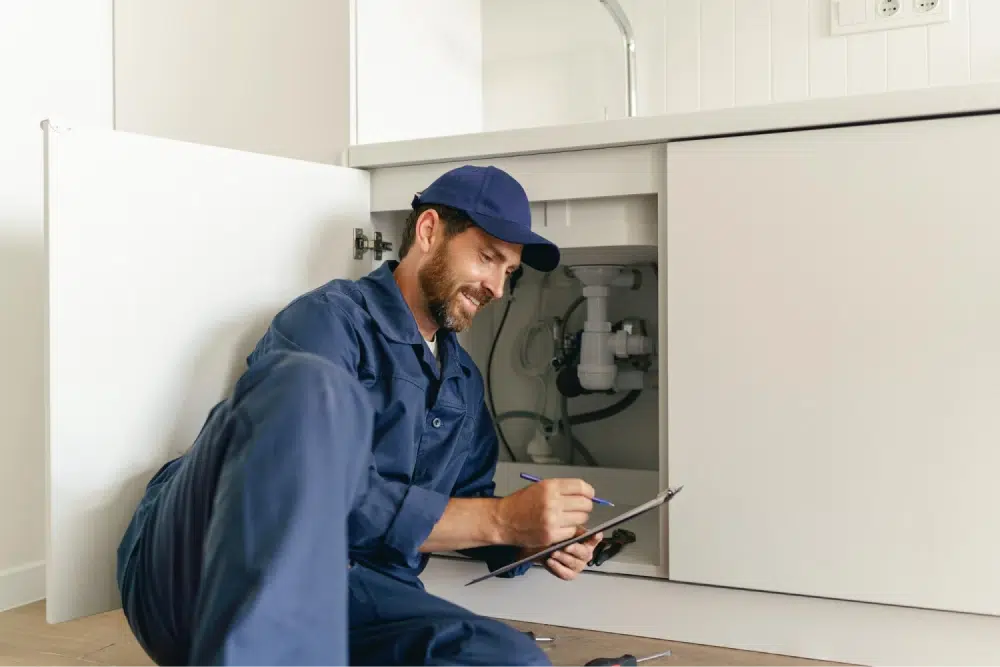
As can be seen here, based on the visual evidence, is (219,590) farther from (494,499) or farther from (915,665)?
(915,665)

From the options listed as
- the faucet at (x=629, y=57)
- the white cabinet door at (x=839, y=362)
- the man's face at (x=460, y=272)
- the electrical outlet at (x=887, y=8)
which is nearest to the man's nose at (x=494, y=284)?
the man's face at (x=460, y=272)

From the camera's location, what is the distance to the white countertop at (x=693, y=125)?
111 centimetres

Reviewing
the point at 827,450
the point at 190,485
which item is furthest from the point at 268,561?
the point at 827,450

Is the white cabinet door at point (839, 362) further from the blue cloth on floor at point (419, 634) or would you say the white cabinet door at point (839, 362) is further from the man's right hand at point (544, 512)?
the blue cloth on floor at point (419, 634)

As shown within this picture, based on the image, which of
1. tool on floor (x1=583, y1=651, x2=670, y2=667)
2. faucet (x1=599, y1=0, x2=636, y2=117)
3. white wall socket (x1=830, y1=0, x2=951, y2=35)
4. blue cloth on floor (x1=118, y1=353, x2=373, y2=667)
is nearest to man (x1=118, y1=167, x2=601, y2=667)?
blue cloth on floor (x1=118, y1=353, x2=373, y2=667)

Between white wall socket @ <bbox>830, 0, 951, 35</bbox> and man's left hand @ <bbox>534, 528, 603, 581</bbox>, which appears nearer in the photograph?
man's left hand @ <bbox>534, 528, 603, 581</bbox>

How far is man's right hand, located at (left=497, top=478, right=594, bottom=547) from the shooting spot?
110cm

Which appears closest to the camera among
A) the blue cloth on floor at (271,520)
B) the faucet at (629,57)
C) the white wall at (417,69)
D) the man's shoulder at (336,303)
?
the blue cloth on floor at (271,520)

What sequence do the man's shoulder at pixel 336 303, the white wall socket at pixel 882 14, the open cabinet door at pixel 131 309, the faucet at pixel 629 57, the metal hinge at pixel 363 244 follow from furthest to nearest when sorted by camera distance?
the faucet at pixel 629 57 < the white wall socket at pixel 882 14 < the metal hinge at pixel 363 244 < the man's shoulder at pixel 336 303 < the open cabinet door at pixel 131 309

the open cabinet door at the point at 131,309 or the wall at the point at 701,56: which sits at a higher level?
the wall at the point at 701,56

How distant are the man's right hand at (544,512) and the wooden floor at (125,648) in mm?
207

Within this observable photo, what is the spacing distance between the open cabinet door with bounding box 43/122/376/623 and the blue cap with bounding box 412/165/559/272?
0.75 feet

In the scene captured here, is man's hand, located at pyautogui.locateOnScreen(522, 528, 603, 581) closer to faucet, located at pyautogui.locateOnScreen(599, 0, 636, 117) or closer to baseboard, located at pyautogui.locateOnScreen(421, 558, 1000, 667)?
baseboard, located at pyautogui.locateOnScreen(421, 558, 1000, 667)

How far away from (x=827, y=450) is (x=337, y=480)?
2.23 ft
